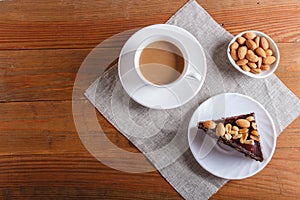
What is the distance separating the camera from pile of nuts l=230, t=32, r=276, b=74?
965mm

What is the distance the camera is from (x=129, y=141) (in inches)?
38.1

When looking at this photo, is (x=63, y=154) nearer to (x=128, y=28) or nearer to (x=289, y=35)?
(x=128, y=28)

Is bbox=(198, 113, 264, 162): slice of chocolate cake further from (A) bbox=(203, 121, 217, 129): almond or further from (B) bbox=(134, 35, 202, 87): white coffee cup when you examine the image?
(B) bbox=(134, 35, 202, 87): white coffee cup

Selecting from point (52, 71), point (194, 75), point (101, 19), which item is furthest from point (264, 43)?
point (52, 71)

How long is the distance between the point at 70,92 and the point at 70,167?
0.61 feet

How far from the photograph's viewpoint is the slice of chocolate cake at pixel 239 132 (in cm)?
90

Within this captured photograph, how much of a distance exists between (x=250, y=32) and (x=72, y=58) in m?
0.45

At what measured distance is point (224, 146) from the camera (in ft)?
3.13

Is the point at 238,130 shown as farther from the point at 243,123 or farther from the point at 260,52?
the point at 260,52

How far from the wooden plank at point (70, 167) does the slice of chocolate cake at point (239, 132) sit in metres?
0.09

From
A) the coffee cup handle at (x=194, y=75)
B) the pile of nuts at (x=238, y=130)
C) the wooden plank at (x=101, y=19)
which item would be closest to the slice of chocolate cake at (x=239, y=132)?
the pile of nuts at (x=238, y=130)

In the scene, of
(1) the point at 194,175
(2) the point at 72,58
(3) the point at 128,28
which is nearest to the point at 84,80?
(2) the point at 72,58

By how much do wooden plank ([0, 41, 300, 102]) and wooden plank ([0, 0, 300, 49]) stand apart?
0.9 inches

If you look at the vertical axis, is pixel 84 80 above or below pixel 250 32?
below
